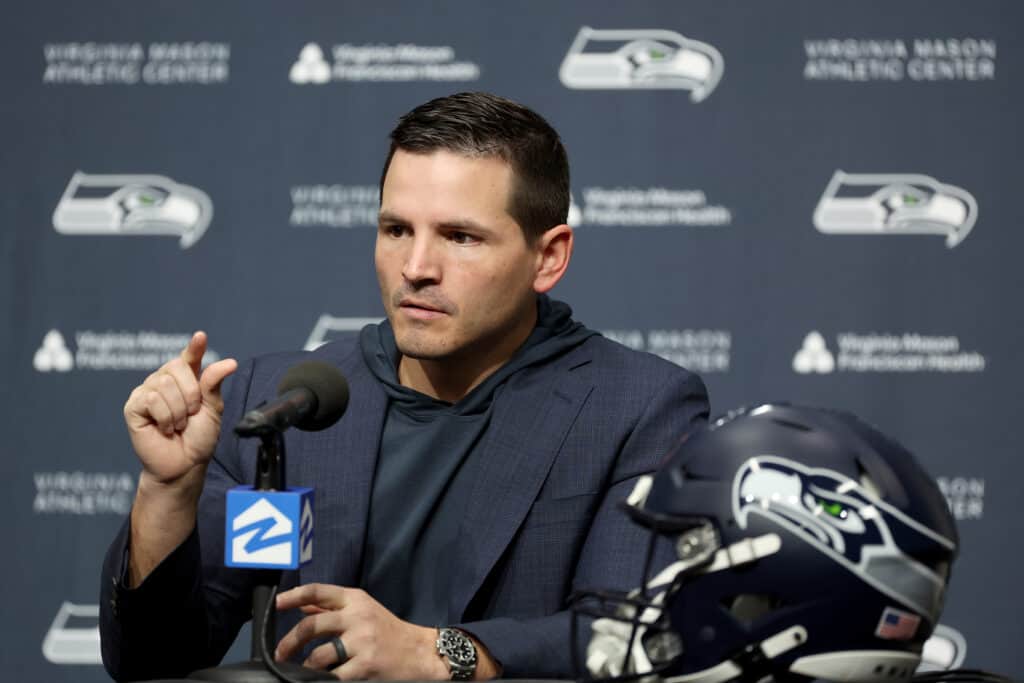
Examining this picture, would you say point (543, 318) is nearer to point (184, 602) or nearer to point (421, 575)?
point (421, 575)

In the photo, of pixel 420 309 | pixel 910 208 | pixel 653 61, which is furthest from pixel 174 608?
pixel 910 208

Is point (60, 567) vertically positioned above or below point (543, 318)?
below

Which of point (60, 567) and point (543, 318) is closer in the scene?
point (543, 318)

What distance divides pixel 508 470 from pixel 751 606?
0.78 metres

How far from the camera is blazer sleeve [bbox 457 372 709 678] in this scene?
1.93m

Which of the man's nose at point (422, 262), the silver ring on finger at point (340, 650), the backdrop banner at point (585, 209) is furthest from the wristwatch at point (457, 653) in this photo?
the backdrop banner at point (585, 209)

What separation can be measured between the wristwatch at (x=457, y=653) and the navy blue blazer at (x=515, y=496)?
0.03m

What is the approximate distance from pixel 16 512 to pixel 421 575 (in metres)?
1.90

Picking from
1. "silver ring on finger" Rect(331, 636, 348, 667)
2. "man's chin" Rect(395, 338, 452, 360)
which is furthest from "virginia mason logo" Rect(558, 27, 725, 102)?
"silver ring on finger" Rect(331, 636, 348, 667)

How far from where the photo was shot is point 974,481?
138 inches

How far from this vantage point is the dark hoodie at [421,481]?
217 centimetres

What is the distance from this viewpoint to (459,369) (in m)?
2.29

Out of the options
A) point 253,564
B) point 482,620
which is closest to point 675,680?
point 253,564

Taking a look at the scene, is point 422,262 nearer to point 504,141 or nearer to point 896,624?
point 504,141
